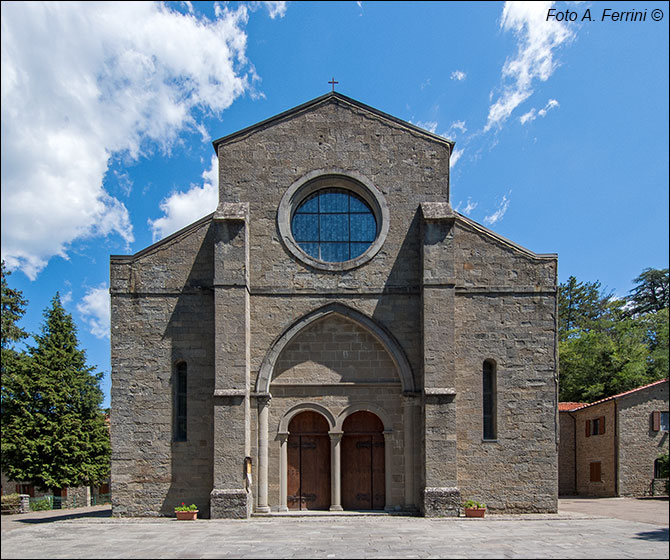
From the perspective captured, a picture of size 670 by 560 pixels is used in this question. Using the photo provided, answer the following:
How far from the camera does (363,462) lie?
18.7 m

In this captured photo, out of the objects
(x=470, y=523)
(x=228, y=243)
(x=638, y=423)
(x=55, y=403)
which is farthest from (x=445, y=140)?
(x=55, y=403)

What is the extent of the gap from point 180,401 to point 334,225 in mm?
6601

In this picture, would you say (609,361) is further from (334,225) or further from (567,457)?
(334,225)

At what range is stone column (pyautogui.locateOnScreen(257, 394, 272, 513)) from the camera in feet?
59.1

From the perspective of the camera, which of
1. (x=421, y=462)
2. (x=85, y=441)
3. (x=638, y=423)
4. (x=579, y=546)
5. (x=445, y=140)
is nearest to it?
(x=579, y=546)

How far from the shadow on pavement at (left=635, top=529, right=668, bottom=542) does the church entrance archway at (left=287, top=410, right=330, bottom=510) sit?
8028mm

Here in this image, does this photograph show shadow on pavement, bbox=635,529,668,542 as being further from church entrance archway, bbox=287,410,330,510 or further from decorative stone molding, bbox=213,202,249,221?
decorative stone molding, bbox=213,202,249,221

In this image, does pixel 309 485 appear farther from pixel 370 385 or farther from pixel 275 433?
pixel 370 385

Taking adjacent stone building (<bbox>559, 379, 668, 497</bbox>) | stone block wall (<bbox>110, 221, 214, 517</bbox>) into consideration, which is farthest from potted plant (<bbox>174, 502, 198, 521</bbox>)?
adjacent stone building (<bbox>559, 379, 668, 497</bbox>)

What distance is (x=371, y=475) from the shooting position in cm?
1870

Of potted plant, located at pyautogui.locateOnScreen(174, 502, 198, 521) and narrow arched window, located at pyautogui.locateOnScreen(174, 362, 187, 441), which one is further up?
narrow arched window, located at pyautogui.locateOnScreen(174, 362, 187, 441)

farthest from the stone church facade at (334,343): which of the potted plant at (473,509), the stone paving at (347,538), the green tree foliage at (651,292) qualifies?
the green tree foliage at (651,292)

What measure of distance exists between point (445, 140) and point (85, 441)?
21.1m

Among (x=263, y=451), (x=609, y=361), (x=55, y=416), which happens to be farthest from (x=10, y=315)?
(x=609, y=361)
